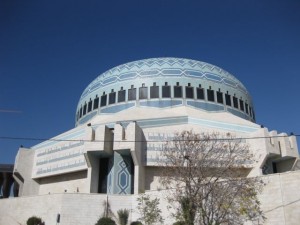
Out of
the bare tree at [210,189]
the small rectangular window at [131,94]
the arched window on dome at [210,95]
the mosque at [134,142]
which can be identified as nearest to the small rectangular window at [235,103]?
the mosque at [134,142]

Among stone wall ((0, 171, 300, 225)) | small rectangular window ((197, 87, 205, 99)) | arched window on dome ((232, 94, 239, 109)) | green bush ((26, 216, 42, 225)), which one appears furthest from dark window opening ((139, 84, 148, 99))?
green bush ((26, 216, 42, 225))

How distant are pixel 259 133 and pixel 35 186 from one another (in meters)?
17.1

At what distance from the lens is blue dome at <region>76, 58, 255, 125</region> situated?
29.9 metres

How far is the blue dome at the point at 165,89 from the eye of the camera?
98.0 ft

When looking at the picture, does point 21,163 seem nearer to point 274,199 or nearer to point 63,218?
point 63,218

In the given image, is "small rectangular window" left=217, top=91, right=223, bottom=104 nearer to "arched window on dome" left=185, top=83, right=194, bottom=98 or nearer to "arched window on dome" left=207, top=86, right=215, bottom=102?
"arched window on dome" left=207, top=86, right=215, bottom=102

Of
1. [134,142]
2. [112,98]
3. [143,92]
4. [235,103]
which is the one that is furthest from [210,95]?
[134,142]

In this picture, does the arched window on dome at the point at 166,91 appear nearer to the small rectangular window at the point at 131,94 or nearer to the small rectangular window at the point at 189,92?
the small rectangular window at the point at 189,92

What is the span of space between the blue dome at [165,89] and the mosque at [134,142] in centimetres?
8

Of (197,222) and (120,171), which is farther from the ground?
(120,171)

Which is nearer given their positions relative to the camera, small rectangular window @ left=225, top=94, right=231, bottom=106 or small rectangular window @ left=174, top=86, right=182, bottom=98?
small rectangular window @ left=174, top=86, right=182, bottom=98

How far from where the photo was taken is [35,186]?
27.7m

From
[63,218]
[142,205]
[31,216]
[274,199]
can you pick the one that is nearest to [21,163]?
[31,216]

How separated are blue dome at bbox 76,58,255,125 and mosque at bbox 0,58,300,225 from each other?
8 cm
